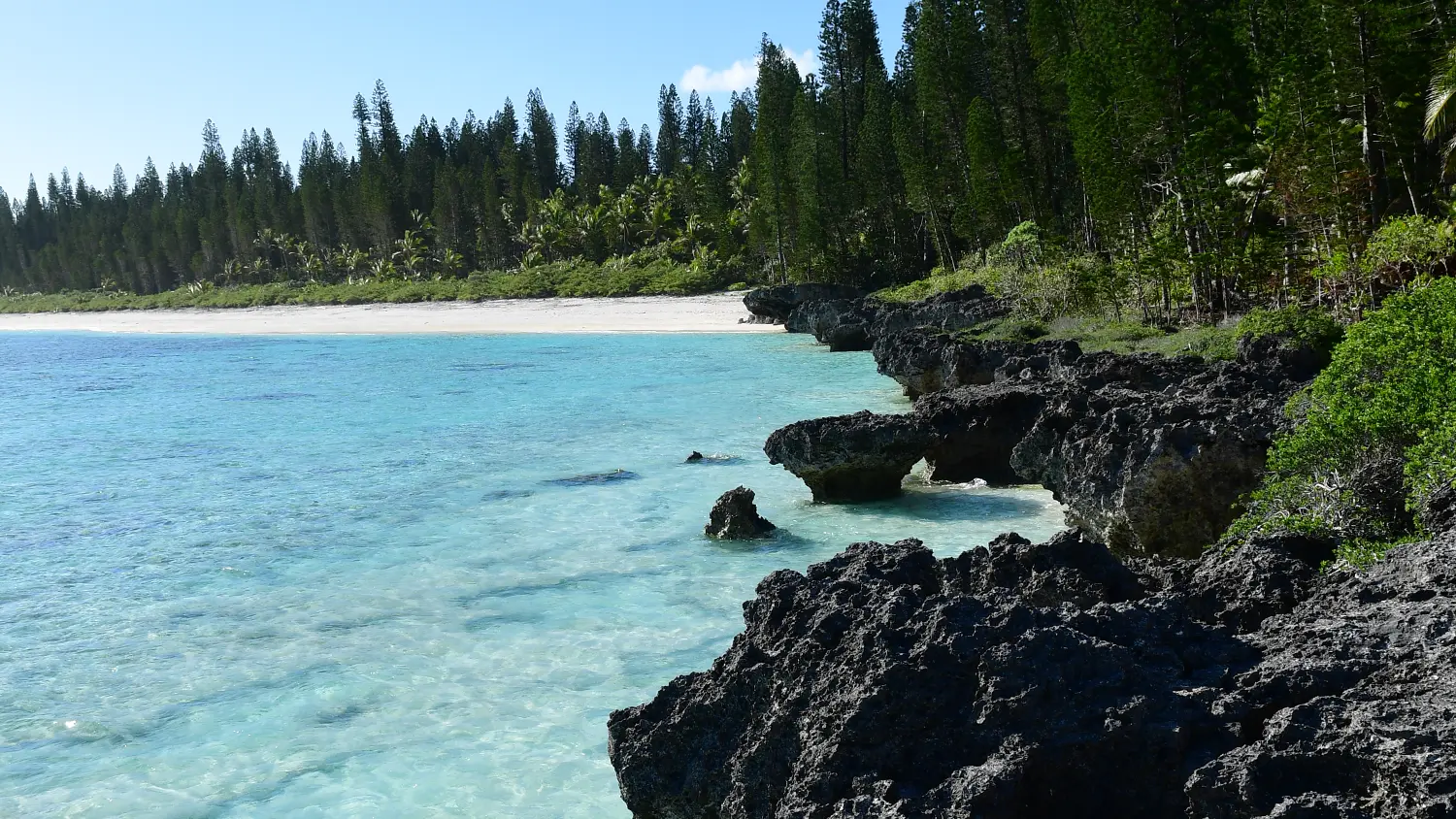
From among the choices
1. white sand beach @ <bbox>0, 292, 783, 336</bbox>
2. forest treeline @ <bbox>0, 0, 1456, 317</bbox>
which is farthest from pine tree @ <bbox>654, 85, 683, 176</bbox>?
white sand beach @ <bbox>0, 292, 783, 336</bbox>

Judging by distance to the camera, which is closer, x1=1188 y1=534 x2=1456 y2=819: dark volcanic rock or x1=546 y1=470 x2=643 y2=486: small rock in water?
x1=1188 y1=534 x2=1456 y2=819: dark volcanic rock

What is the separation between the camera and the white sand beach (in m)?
48.2

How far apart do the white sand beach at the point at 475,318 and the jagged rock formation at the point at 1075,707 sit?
37895 millimetres

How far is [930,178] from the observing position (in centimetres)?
4762

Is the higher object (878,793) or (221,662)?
(878,793)

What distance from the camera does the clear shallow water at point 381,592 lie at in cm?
653

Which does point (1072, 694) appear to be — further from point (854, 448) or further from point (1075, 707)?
point (854, 448)

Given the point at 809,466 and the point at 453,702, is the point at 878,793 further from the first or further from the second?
the point at 809,466

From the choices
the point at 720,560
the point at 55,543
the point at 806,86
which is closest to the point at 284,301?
the point at 806,86

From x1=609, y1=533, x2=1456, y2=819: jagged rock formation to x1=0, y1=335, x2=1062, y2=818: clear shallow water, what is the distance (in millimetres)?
2075

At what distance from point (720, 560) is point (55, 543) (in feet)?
27.2

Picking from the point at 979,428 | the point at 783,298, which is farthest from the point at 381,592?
the point at 783,298

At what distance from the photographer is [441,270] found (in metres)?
89.5

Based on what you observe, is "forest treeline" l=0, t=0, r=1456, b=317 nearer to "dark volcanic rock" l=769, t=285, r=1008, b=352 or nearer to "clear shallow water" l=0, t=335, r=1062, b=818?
"dark volcanic rock" l=769, t=285, r=1008, b=352
